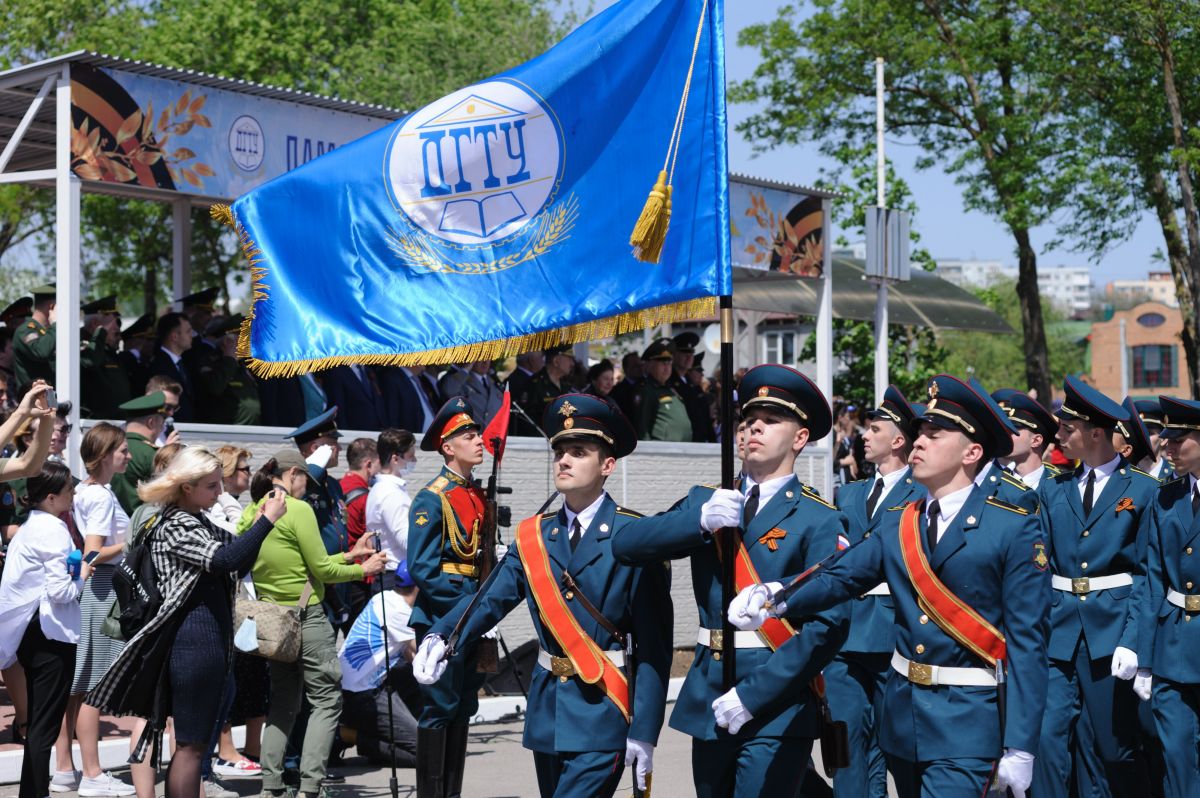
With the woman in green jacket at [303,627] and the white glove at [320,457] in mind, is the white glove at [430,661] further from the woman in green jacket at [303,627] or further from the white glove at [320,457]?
the white glove at [320,457]

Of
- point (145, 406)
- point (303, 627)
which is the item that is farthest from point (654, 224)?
point (145, 406)

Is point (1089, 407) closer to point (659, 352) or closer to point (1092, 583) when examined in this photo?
point (1092, 583)

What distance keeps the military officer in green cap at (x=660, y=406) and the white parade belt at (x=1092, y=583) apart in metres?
8.09

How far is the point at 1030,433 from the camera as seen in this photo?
921 centimetres

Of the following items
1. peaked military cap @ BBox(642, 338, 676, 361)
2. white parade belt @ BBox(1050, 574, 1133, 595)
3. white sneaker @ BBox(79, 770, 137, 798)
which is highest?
peaked military cap @ BBox(642, 338, 676, 361)

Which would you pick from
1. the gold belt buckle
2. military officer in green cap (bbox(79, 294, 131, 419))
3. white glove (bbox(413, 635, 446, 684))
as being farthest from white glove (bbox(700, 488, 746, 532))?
military officer in green cap (bbox(79, 294, 131, 419))

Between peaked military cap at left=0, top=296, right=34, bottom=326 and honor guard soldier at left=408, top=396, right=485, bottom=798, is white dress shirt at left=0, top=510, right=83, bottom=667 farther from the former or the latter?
peaked military cap at left=0, top=296, right=34, bottom=326

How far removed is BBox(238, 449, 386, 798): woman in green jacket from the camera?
29.5ft

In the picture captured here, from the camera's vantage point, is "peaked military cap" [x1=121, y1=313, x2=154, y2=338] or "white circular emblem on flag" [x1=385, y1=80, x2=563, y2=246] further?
"peaked military cap" [x1=121, y1=313, x2=154, y2=338]

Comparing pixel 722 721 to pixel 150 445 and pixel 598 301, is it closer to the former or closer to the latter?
pixel 598 301

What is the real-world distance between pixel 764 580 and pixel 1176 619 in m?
3.10

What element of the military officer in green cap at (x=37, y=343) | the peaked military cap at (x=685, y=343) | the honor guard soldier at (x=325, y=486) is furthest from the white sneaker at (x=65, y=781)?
the peaked military cap at (x=685, y=343)

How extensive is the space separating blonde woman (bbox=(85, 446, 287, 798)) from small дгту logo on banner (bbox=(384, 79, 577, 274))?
1.46 meters

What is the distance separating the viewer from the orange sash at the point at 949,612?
5816 mm
